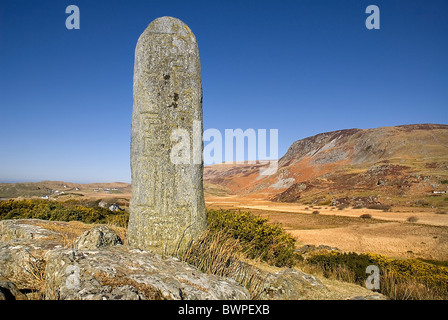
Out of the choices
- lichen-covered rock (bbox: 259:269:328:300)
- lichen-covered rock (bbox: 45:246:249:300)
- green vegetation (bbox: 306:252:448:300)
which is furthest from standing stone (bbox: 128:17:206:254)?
green vegetation (bbox: 306:252:448:300)

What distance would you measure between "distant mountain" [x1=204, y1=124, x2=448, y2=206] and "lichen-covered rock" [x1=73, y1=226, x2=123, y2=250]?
145ft

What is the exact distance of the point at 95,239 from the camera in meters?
4.75

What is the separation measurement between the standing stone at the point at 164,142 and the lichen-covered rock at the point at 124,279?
1.42 metres

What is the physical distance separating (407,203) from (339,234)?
24.6 meters

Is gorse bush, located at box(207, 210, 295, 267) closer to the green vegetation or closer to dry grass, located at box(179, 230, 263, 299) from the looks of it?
the green vegetation

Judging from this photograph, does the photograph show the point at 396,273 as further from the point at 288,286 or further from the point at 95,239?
the point at 95,239

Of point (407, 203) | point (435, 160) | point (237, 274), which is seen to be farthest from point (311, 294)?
point (435, 160)

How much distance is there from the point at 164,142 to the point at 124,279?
3.05m

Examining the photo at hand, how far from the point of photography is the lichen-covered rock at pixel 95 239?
A: 469cm

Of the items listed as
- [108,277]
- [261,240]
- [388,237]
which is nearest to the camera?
[108,277]

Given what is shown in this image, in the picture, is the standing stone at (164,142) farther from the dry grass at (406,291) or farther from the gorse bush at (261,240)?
the dry grass at (406,291)

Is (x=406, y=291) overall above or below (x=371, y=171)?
below

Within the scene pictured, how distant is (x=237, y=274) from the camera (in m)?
4.85

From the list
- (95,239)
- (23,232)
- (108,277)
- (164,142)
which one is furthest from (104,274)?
(23,232)
